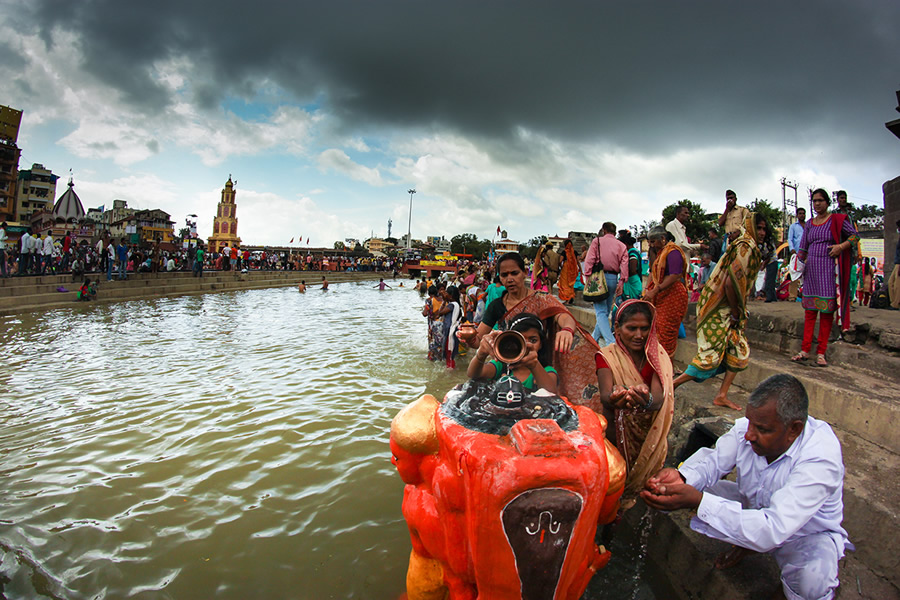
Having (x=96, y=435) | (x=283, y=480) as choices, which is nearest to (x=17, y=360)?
(x=96, y=435)

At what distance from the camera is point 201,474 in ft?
11.6

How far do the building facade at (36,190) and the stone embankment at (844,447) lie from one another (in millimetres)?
73933

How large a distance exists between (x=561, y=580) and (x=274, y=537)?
6.96 feet

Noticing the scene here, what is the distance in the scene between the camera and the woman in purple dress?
12.9ft

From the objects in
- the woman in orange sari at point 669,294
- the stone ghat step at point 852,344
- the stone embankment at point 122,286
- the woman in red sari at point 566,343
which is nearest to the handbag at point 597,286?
the woman in orange sari at point 669,294

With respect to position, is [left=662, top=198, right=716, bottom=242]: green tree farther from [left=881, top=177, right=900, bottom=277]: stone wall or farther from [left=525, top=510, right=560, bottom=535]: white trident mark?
[left=525, top=510, right=560, bottom=535]: white trident mark

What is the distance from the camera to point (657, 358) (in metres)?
2.36

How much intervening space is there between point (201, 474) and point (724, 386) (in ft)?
14.2

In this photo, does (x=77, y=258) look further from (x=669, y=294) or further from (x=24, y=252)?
(x=669, y=294)

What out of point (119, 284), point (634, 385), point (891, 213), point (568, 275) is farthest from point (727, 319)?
point (119, 284)

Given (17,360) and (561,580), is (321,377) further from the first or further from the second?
(561,580)

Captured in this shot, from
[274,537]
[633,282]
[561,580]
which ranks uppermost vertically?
[633,282]

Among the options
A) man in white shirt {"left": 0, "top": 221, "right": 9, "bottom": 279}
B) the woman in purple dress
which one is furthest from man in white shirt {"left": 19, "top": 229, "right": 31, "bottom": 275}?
A: the woman in purple dress

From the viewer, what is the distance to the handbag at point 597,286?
583 cm
